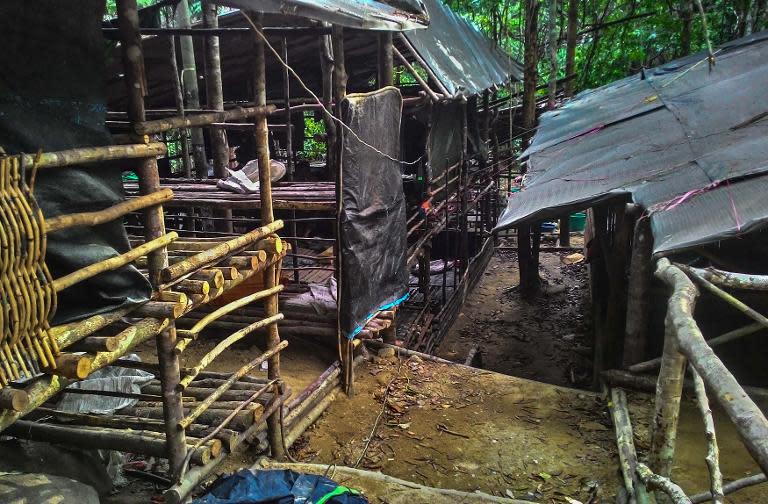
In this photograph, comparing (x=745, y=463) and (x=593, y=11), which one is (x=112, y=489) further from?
(x=593, y=11)

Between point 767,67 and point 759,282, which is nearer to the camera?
point 759,282

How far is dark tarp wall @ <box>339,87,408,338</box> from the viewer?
527 cm

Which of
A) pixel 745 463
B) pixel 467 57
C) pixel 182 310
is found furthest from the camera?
pixel 467 57

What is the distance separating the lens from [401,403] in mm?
5961

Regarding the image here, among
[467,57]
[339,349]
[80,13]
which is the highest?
[467,57]

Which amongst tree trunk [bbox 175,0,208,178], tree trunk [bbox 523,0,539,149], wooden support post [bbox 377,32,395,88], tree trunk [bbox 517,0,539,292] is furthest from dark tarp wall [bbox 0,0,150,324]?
tree trunk [bbox 523,0,539,149]

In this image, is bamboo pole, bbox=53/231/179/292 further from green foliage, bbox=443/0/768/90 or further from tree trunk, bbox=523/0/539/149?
green foliage, bbox=443/0/768/90

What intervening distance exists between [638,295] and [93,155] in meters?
4.25

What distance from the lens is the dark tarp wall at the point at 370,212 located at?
5.27 metres

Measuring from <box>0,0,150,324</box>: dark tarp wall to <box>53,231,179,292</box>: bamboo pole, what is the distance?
0.07 metres

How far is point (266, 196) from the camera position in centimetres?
431

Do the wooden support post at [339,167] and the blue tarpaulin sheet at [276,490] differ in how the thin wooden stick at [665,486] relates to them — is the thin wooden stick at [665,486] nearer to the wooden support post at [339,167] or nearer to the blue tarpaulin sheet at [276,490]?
the blue tarpaulin sheet at [276,490]

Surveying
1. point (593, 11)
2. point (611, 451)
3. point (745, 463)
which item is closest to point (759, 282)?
point (745, 463)

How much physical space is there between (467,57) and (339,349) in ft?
25.3
